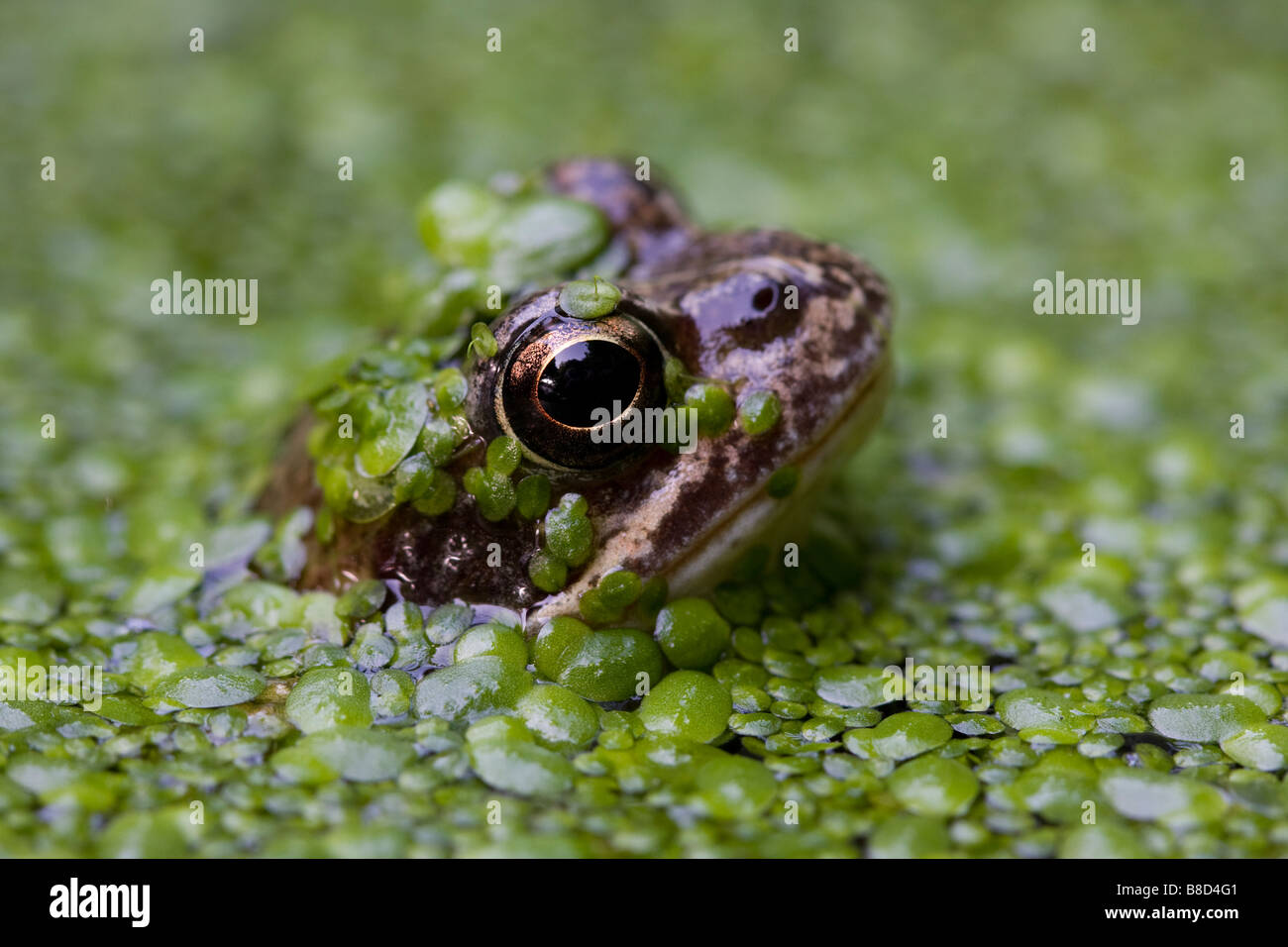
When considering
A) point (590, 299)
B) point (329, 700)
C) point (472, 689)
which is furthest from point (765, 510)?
point (329, 700)

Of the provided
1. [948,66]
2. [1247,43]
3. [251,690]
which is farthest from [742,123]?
[251,690]

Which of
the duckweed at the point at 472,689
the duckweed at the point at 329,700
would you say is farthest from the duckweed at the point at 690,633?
the duckweed at the point at 329,700

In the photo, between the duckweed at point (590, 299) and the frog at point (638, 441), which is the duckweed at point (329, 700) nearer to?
the frog at point (638, 441)

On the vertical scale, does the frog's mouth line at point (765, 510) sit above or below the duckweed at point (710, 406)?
below

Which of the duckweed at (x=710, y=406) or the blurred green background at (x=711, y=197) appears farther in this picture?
the blurred green background at (x=711, y=197)

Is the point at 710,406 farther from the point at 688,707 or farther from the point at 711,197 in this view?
the point at 711,197

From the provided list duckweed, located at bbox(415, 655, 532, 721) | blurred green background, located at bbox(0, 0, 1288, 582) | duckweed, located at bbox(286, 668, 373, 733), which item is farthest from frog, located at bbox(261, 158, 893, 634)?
blurred green background, located at bbox(0, 0, 1288, 582)

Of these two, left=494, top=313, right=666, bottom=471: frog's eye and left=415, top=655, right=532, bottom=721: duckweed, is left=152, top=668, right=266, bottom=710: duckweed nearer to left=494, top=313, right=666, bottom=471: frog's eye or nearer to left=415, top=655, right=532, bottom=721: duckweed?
left=415, top=655, right=532, bottom=721: duckweed
